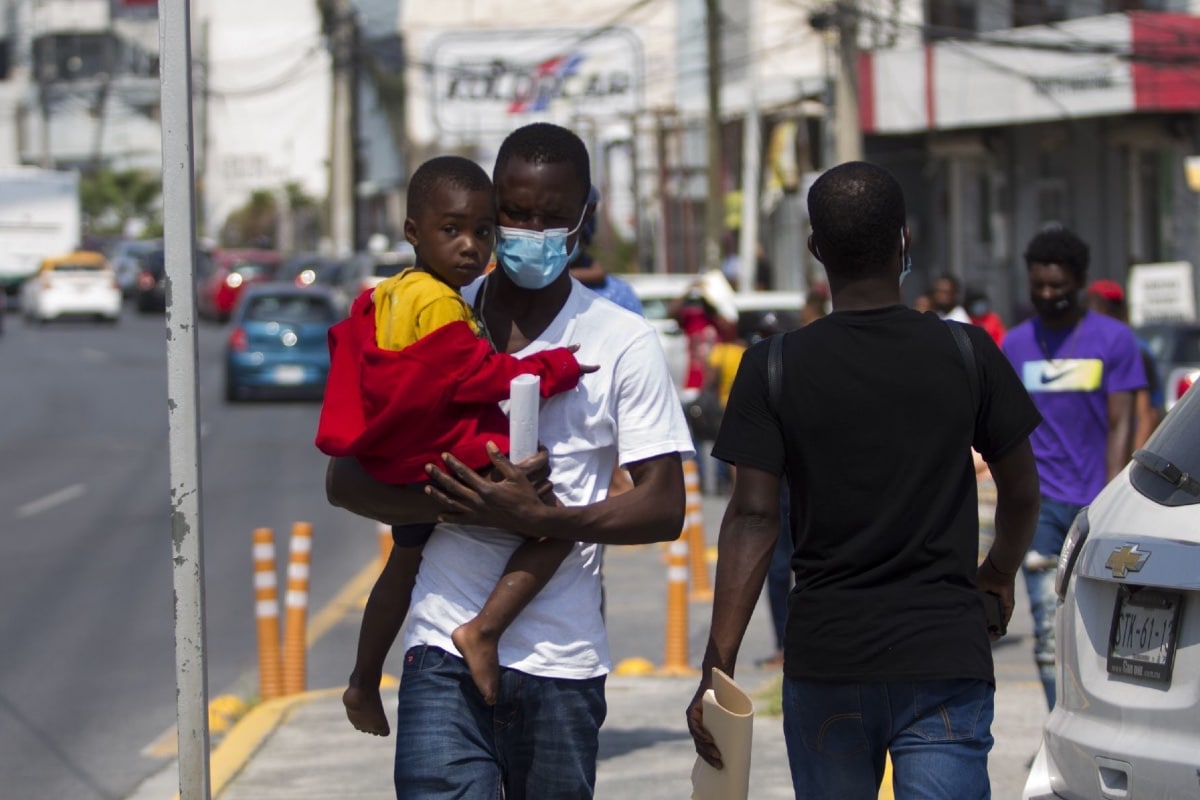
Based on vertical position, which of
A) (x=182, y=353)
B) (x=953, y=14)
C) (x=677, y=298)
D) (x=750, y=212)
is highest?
(x=953, y=14)

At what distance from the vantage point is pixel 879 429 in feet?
12.2

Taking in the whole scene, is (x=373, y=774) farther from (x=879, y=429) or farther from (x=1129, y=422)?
(x=879, y=429)

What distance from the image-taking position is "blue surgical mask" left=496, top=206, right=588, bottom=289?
3898 mm

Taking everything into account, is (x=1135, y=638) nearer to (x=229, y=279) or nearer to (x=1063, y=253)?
(x=1063, y=253)

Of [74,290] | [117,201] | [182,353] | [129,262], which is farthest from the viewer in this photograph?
[117,201]

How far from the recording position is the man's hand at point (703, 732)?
3.74 m

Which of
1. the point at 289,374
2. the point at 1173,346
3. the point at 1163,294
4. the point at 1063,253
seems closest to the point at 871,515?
the point at 1063,253

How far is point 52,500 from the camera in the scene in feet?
56.3

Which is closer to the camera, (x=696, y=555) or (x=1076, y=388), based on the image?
(x=1076, y=388)

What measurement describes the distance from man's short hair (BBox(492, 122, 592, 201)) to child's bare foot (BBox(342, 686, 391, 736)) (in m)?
1.17

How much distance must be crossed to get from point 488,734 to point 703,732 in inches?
17.8

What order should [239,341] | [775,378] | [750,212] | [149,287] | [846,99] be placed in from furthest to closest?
[149,287] → [750,212] → [239,341] → [846,99] → [775,378]

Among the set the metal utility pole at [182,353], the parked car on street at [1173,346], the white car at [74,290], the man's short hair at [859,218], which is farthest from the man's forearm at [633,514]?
the white car at [74,290]

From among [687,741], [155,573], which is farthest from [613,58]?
[687,741]
